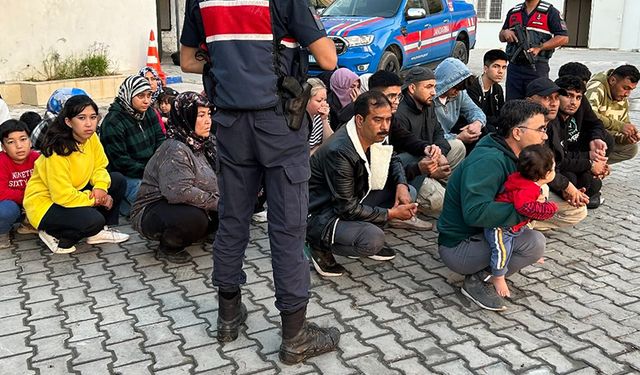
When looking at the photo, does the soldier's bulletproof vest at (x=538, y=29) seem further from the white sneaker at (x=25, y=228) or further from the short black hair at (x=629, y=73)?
the white sneaker at (x=25, y=228)

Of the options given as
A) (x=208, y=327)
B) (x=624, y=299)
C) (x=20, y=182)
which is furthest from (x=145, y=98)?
(x=624, y=299)

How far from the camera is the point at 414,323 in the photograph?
368cm

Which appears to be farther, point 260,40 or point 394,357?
point 394,357

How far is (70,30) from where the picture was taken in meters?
10.5

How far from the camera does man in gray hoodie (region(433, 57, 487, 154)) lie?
5836mm

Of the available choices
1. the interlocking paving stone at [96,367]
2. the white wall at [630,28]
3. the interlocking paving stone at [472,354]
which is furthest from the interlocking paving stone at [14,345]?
the white wall at [630,28]

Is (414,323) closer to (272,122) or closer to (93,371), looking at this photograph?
(272,122)

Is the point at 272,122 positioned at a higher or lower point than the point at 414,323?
higher

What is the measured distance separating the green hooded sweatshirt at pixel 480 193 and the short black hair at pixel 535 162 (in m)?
0.16

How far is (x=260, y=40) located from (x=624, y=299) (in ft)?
8.63

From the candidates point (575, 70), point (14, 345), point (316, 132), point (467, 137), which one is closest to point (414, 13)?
point (575, 70)

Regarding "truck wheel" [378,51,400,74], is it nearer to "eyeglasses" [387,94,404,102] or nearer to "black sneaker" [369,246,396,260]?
"eyeglasses" [387,94,404,102]

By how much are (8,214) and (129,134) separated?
3.56 ft

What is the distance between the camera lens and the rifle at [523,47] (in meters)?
7.11
